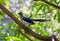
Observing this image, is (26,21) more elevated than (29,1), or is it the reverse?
(29,1)

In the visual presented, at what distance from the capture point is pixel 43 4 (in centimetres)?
128

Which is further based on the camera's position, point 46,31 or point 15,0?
point 46,31

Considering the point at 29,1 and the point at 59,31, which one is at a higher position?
the point at 29,1

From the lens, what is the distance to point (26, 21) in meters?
1.31

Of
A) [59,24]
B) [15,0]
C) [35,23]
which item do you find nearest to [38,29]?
[35,23]

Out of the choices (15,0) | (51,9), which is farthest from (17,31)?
(51,9)

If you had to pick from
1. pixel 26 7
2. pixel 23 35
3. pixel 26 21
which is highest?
pixel 26 7

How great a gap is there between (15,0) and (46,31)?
35 cm

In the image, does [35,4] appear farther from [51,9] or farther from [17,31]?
[17,31]

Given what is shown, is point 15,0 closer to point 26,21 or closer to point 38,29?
point 26,21

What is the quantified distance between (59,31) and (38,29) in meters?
0.22

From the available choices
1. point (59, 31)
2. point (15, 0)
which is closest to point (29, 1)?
point (15, 0)

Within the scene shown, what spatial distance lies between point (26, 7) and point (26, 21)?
0.34 feet

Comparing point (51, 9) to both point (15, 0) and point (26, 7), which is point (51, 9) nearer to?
point (26, 7)
